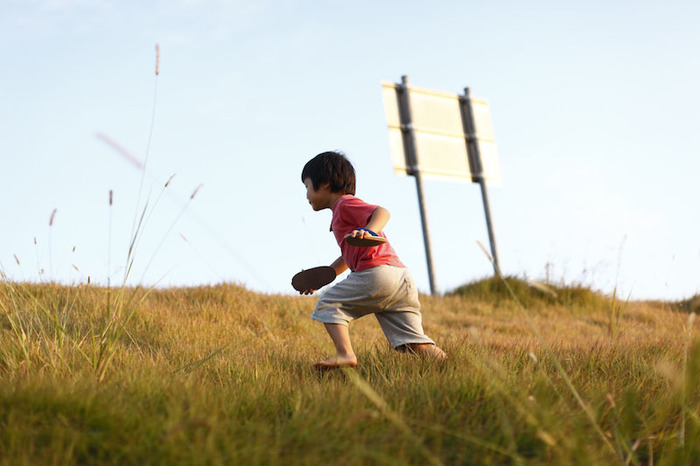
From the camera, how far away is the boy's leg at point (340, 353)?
3207 mm

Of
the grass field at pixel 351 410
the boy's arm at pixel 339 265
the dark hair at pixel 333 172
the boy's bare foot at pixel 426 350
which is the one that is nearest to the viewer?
the grass field at pixel 351 410

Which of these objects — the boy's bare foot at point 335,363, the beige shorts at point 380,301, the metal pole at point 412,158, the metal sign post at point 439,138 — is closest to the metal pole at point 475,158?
the metal sign post at point 439,138

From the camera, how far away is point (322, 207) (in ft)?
12.4

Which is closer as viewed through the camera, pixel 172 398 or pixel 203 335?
pixel 172 398

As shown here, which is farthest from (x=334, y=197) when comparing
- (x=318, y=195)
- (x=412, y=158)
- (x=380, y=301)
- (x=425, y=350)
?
(x=412, y=158)

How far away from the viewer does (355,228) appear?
352 cm

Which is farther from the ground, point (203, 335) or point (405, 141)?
point (405, 141)

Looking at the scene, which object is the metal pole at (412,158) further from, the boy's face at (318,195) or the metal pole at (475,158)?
the boy's face at (318,195)

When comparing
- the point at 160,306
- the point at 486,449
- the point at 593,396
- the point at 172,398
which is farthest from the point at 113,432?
the point at 160,306

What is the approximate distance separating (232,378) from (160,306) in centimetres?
282

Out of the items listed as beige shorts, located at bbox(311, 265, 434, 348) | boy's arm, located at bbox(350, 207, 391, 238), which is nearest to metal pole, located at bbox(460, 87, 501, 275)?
beige shorts, located at bbox(311, 265, 434, 348)

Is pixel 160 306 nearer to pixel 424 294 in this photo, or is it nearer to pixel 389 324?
pixel 389 324

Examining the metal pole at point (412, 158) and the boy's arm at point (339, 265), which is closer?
the boy's arm at point (339, 265)

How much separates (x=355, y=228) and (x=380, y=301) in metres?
0.45
